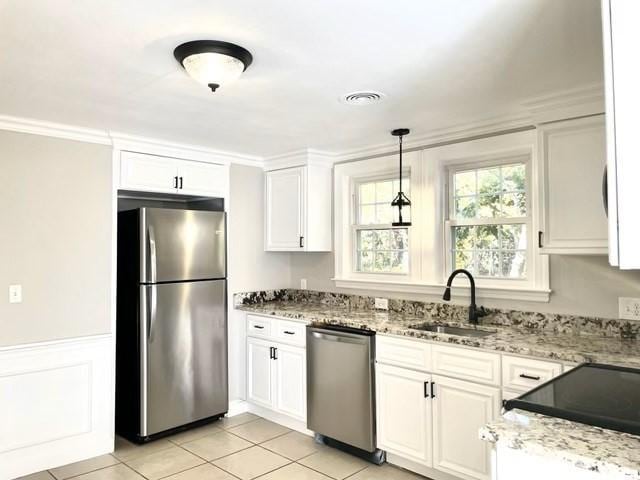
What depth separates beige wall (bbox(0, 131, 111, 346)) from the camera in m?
3.04

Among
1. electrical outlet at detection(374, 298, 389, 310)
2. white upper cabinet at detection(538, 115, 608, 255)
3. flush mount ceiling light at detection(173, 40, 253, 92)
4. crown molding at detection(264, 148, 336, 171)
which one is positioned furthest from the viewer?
crown molding at detection(264, 148, 336, 171)

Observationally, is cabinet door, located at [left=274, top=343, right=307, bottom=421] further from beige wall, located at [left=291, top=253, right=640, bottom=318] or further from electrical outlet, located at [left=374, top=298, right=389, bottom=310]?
beige wall, located at [left=291, top=253, right=640, bottom=318]

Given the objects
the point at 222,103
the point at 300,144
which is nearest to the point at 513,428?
the point at 222,103

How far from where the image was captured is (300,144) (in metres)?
3.83

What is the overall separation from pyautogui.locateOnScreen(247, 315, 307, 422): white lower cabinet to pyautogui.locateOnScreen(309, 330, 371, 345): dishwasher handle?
0.24m

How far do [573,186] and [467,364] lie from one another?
1126 millimetres

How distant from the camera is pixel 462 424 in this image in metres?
2.72

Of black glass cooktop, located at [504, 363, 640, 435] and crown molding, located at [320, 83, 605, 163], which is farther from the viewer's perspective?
crown molding, located at [320, 83, 605, 163]

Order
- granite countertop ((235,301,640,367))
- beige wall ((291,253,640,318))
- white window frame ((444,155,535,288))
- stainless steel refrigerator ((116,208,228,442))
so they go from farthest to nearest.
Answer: stainless steel refrigerator ((116,208,228,442)), white window frame ((444,155,535,288)), beige wall ((291,253,640,318)), granite countertop ((235,301,640,367))

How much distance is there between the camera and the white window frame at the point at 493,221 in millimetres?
3090

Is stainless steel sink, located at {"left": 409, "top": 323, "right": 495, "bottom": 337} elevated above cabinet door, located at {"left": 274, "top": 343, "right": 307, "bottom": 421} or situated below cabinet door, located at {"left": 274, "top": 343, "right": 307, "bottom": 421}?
above

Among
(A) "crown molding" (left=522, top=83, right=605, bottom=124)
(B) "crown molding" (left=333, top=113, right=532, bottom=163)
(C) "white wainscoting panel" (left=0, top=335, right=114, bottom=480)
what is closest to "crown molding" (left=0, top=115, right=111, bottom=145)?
(C) "white wainscoting panel" (left=0, top=335, right=114, bottom=480)

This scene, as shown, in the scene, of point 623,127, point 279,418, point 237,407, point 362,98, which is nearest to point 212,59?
point 362,98

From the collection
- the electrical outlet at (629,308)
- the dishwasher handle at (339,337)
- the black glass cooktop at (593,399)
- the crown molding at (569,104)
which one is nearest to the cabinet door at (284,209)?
the dishwasher handle at (339,337)
